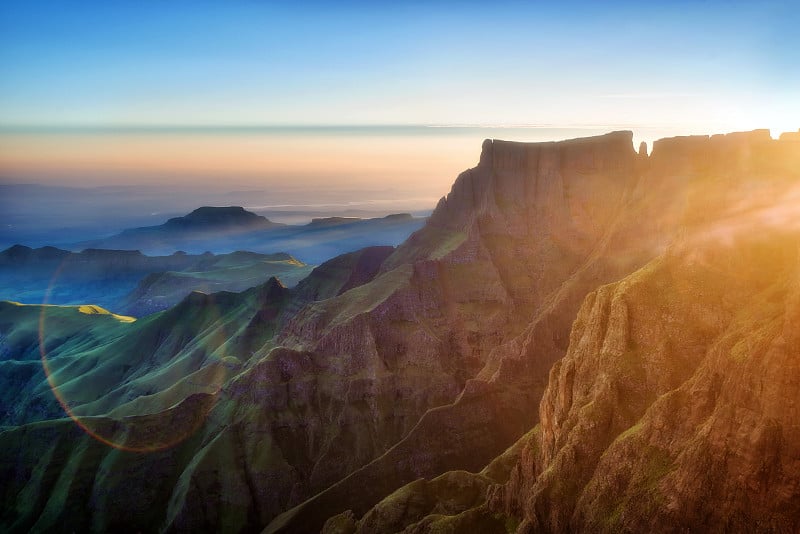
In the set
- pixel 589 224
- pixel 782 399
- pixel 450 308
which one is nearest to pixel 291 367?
pixel 450 308

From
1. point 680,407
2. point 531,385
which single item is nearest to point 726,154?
point 531,385

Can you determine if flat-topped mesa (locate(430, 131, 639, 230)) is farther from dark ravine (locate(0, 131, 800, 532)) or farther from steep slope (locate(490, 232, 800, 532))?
steep slope (locate(490, 232, 800, 532))

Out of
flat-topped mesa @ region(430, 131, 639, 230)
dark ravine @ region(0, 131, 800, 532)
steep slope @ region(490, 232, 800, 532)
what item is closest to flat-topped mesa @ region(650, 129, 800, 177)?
dark ravine @ region(0, 131, 800, 532)

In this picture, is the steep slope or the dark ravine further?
the dark ravine

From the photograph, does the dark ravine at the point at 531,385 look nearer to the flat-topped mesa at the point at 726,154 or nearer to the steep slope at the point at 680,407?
the steep slope at the point at 680,407

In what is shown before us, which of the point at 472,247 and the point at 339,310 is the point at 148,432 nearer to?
the point at 339,310

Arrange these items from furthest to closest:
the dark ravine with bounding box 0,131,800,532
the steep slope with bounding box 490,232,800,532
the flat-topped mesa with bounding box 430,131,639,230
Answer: the flat-topped mesa with bounding box 430,131,639,230 → the dark ravine with bounding box 0,131,800,532 → the steep slope with bounding box 490,232,800,532

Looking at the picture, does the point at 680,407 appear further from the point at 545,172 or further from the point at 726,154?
the point at 545,172
